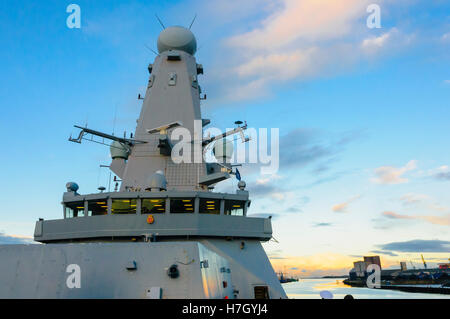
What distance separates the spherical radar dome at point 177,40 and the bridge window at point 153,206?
14.0m

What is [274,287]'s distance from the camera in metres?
19.4

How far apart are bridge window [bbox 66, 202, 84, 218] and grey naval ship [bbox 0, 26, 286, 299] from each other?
0.20ft

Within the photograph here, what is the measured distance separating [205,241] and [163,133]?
345 inches

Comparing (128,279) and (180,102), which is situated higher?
(180,102)

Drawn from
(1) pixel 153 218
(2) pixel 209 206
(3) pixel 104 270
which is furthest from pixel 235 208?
(3) pixel 104 270

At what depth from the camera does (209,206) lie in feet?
67.3

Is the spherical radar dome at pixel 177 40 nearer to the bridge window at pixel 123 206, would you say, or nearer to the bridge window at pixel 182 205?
the bridge window at pixel 182 205

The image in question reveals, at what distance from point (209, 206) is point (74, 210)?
8309 millimetres

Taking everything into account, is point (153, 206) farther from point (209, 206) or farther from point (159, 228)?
point (209, 206)

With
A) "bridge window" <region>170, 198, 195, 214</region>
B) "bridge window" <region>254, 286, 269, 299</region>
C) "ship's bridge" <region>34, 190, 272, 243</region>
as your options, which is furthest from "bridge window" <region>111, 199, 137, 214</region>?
"bridge window" <region>254, 286, 269, 299</region>

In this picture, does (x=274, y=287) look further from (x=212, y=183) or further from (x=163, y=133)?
(x=163, y=133)

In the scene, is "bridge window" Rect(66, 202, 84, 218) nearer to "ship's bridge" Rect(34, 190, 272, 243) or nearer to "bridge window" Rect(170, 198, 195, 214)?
"ship's bridge" Rect(34, 190, 272, 243)

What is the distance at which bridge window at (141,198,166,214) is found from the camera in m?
19.6
